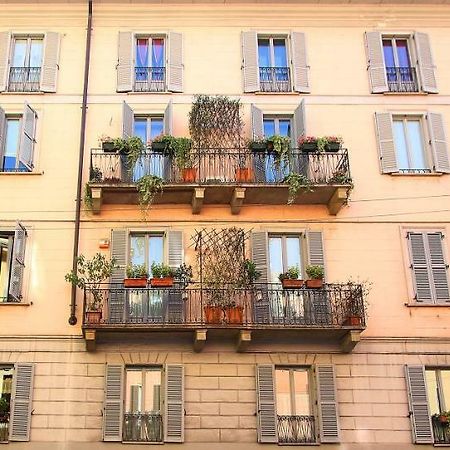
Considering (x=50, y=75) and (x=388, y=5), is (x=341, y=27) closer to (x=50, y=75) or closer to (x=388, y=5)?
(x=388, y=5)

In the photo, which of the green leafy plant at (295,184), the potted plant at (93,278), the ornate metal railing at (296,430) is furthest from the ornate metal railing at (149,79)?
the ornate metal railing at (296,430)

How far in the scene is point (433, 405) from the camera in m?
16.4

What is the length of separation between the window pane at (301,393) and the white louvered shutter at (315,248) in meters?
2.44

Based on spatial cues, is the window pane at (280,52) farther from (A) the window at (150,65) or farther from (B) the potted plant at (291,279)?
(B) the potted plant at (291,279)

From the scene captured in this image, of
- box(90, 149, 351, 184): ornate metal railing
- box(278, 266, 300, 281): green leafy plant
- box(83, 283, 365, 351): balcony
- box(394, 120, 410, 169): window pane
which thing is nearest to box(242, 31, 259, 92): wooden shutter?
box(90, 149, 351, 184): ornate metal railing

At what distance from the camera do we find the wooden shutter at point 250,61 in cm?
1942

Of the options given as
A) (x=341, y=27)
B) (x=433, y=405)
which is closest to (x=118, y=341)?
(x=433, y=405)

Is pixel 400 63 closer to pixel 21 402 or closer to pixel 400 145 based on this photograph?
pixel 400 145

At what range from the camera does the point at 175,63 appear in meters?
19.6

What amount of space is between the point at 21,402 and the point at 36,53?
897 centimetres

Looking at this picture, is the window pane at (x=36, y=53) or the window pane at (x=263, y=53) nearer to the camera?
the window pane at (x=36, y=53)

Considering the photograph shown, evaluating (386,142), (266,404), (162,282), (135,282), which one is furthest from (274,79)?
(266,404)

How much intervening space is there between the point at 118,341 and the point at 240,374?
8.84ft

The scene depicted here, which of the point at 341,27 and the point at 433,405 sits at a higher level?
the point at 341,27
